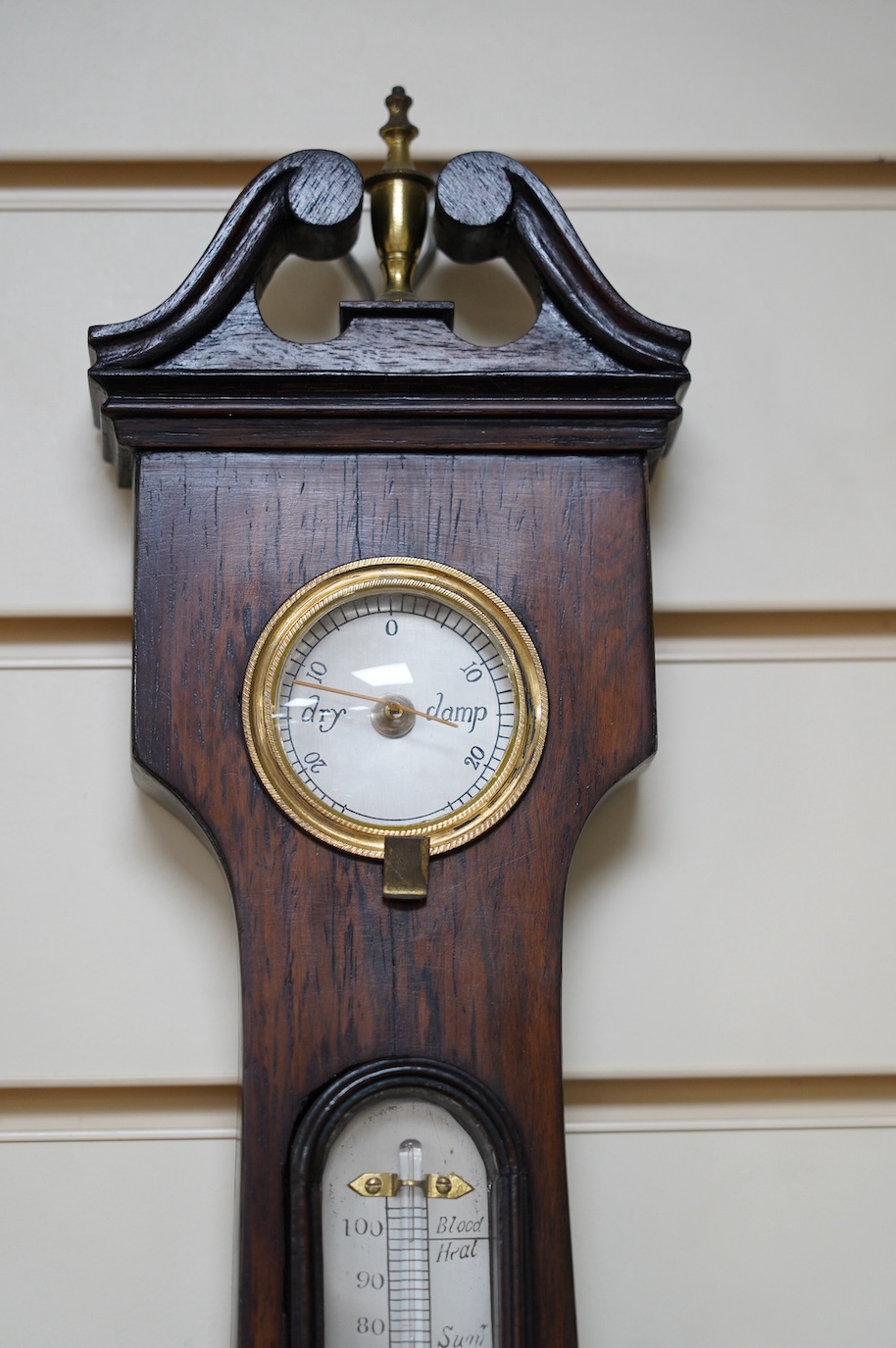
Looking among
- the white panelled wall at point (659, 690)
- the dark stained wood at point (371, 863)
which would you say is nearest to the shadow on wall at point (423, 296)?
the white panelled wall at point (659, 690)

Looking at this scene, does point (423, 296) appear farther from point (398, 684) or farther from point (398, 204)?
point (398, 684)

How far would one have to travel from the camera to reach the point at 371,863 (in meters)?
0.63

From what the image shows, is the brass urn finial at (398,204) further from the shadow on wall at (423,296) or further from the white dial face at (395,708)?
the white dial face at (395,708)

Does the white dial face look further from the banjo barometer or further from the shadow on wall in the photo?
the shadow on wall

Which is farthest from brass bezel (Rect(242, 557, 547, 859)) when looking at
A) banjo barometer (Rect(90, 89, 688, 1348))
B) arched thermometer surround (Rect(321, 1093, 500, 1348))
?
arched thermometer surround (Rect(321, 1093, 500, 1348))

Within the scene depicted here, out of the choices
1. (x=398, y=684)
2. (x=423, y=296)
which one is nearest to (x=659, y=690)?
(x=398, y=684)

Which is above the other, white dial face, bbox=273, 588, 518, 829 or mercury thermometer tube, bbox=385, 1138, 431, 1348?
white dial face, bbox=273, 588, 518, 829

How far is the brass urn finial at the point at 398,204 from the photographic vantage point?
674 millimetres

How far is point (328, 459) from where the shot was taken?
655 millimetres

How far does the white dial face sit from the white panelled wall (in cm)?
11

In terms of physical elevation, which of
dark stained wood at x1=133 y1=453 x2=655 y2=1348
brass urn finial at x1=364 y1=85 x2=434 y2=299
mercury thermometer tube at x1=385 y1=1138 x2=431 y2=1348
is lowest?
mercury thermometer tube at x1=385 y1=1138 x2=431 y2=1348

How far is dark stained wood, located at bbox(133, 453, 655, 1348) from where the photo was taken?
61 centimetres

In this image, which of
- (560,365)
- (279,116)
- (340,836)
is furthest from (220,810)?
(279,116)

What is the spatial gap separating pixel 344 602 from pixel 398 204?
0.22m
